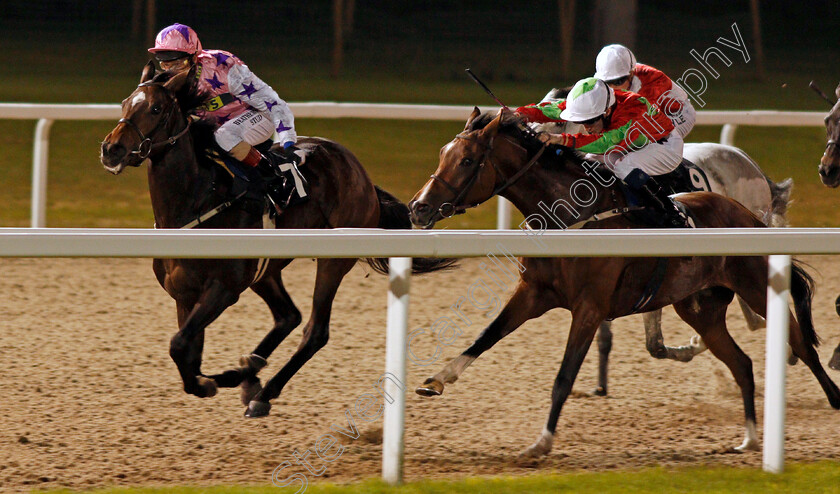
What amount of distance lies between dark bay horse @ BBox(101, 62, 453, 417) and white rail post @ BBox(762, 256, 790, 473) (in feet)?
6.01

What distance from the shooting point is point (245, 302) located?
22.4ft

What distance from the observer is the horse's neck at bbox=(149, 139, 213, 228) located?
14.4 ft

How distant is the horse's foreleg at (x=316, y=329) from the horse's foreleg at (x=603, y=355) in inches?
45.7

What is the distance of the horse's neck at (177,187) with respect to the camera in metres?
4.38

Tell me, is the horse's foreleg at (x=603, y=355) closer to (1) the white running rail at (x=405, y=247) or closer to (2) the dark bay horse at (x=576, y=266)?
(2) the dark bay horse at (x=576, y=266)

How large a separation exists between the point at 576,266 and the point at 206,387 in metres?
1.45

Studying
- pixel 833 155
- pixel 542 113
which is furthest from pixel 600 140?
pixel 833 155

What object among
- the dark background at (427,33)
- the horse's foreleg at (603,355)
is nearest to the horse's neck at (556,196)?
the horse's foreleg at (603,355)

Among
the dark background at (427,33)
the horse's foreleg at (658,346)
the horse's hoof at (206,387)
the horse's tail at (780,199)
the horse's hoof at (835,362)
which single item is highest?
the dark background at (427,33)

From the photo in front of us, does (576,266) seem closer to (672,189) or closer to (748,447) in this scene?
(748,447)

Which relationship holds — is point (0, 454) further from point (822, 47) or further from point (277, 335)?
point (822, 47)

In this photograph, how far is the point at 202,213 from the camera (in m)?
4.44

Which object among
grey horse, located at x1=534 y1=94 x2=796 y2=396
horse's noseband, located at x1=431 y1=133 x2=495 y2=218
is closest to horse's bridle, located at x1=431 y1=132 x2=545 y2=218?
horse's noseband, located at x1=431 y1=133 x2=495 y2=218

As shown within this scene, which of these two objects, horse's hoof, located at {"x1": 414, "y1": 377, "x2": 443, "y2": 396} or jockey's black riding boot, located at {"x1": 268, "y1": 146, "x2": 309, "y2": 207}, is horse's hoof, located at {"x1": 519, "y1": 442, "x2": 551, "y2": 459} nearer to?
horse's hoof, located at {"x1": 414, "y1": 377, "x2": 443, "y2": 396}
